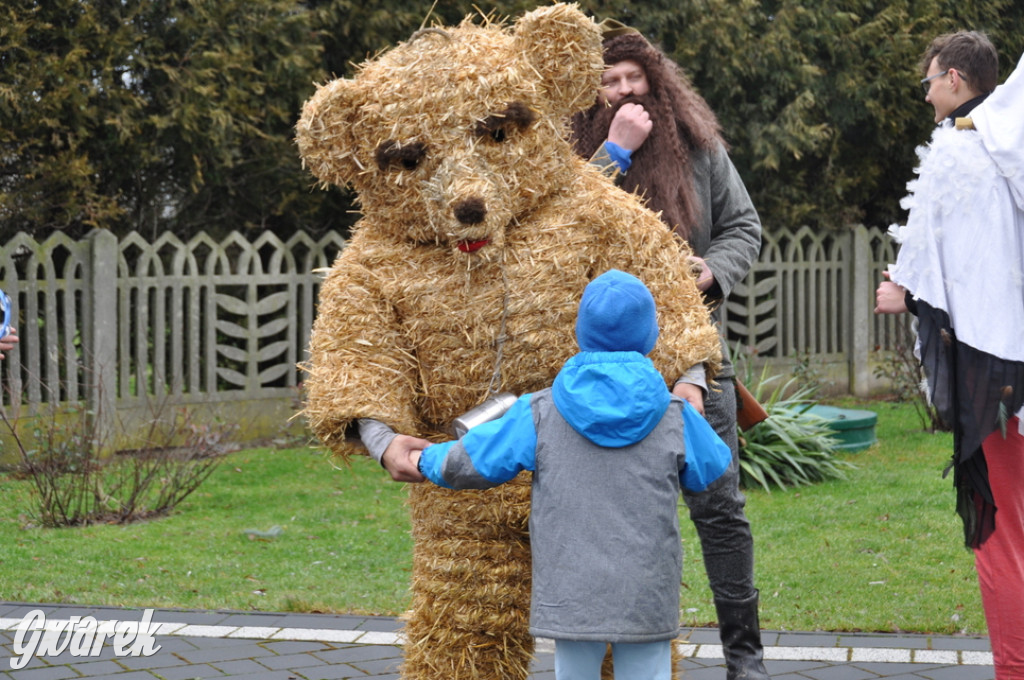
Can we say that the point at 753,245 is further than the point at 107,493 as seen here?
No

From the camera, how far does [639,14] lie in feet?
36.4

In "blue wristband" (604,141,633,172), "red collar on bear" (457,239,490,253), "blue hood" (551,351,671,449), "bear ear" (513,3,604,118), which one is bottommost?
"blue hood" (551,351,671,449)

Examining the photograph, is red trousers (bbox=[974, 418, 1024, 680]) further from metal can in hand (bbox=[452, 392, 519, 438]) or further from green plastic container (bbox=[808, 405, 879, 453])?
green plastic container (bbox=[808, 405, 879, 453])

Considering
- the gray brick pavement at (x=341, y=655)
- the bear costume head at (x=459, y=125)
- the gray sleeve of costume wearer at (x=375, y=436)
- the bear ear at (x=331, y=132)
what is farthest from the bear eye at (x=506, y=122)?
the gray brick pavement at (x=341, y=655)

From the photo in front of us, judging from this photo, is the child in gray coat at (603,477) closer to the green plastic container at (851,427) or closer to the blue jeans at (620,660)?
the blue jeans at (620,660)

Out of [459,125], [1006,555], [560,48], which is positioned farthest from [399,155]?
[1006,555]

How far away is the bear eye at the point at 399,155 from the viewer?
10.4ft

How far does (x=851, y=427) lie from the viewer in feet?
29.1

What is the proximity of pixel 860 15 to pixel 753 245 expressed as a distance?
999 centimetres

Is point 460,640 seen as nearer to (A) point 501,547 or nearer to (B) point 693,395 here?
(A) point 501,547

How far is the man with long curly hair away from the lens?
3693 mm

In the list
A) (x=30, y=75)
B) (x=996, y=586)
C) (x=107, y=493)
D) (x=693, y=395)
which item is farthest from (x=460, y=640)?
(x=30, y=75)

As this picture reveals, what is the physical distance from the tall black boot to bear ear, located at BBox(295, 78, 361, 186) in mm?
1795

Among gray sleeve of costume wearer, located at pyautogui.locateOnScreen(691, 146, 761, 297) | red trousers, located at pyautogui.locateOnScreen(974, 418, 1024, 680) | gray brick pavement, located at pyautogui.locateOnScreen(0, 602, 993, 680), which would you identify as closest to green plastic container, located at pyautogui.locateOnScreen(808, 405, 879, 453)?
gray brick pavement, located at pyautogui.locateOnScreen(0, 602, 993, 680)
